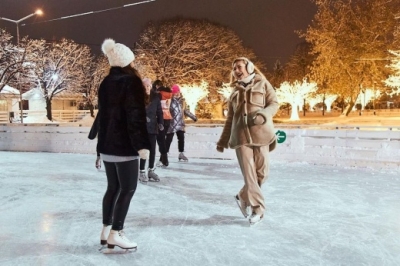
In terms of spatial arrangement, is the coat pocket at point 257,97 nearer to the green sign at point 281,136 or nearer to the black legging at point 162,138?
the black legging at point 162,138

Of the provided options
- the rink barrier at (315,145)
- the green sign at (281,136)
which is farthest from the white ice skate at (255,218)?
the green sign at (281,136)

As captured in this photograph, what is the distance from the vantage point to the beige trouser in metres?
4.49

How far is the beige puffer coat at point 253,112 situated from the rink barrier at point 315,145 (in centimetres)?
506

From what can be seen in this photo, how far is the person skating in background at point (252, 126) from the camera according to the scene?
442 cm

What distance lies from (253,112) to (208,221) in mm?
1311

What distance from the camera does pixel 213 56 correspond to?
35312mm

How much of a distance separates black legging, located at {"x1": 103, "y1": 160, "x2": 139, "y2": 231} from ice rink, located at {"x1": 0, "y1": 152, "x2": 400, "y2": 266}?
0.33 metres

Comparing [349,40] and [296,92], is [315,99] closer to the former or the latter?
[296,92]

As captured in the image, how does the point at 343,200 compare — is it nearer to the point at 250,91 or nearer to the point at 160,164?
the point at 250,91

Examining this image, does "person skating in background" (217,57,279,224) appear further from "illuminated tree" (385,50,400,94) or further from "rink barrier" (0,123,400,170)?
"illuminated tree" (385,50,400,94)

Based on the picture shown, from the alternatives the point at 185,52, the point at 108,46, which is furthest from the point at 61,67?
the point at 108,46

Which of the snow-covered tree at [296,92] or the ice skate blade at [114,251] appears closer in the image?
the ice skate blade at [114,251]

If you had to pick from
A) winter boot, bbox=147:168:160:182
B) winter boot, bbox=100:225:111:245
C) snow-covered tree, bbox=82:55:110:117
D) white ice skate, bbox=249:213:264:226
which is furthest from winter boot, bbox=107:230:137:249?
snow-covered tree, bbox=82:55:110:117

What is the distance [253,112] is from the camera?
4414 millimetres
